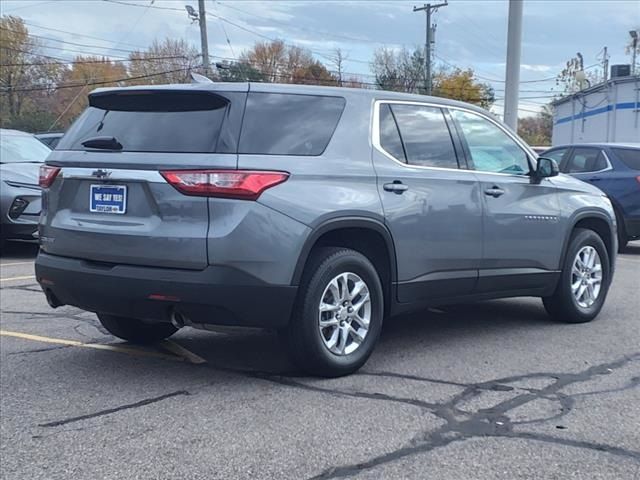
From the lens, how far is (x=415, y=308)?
19.2 feet

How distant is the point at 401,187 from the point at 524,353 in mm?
1614

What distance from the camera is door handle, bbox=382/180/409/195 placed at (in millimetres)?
5492

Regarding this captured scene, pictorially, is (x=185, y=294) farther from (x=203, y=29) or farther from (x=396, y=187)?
(x=203, y=29)

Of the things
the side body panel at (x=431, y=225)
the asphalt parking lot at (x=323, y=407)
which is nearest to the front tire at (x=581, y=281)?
the asphalt parking lot at (x=323, y=407)

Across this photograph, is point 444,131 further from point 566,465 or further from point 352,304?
point 566,465

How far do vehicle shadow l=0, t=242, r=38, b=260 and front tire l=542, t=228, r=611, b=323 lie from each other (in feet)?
25.8

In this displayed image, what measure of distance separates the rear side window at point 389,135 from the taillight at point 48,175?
2186 millimetres

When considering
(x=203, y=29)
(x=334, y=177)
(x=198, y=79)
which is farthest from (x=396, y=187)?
(x=203, y=29)

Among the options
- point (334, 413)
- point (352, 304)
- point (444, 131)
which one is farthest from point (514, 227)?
point (334, 413)

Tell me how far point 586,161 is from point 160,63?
45.0 m

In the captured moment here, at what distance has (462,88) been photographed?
62375 mm

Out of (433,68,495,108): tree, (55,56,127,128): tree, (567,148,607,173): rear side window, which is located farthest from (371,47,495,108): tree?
(567,148,607,173): rear side window

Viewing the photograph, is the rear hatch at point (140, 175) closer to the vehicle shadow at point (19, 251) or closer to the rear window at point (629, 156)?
the vehicle shadow at point (19, 251)

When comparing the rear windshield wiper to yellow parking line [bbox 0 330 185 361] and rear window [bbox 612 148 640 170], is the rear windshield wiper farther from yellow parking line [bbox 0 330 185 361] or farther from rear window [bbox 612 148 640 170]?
rear window [bbox 612 148 640 170]
